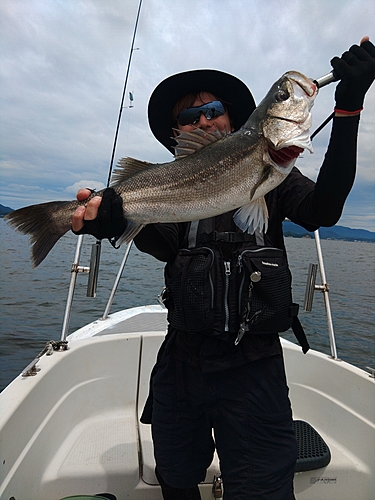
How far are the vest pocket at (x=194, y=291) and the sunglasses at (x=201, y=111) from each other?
0.95 meters

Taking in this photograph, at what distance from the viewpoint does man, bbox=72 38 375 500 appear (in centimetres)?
197

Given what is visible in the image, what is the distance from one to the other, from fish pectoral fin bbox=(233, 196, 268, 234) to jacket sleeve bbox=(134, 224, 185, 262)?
542mm

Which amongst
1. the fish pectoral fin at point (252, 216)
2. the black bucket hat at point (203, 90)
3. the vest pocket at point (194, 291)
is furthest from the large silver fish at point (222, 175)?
the black bucket hat at point (203, 90)

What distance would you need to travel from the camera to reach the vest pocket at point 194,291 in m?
2.23

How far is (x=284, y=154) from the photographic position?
2.09 metres

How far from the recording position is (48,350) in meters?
3.57

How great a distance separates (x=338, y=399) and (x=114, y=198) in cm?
312

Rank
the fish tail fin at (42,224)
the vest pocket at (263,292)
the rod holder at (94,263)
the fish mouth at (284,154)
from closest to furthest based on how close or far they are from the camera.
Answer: the fish mouth at (284,154)
the vest pocket at (263,292)
the fish tail fin at (42,224)
the rod holder at (94,263)

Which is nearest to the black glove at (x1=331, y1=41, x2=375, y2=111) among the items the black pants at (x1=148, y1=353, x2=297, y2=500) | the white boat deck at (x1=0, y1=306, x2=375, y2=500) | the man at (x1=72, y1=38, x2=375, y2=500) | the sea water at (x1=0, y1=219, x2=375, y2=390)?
the man at (x1=72, y1=38, x2=375, y2=500)

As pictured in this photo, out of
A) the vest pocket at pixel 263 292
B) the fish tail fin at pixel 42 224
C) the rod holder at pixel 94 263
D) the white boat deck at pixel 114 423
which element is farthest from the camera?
the rod holder at pixel 94 263

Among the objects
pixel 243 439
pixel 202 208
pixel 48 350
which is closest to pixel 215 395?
pixel 243 439

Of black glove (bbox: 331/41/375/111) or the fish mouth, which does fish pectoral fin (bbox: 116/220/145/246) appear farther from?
black glove (bbox: 331/41/375/111)

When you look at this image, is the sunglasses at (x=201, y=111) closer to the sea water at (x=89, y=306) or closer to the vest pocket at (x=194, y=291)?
the vest pocket at (x=194, y=291)

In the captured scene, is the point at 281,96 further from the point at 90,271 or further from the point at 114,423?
the point at 114,423
